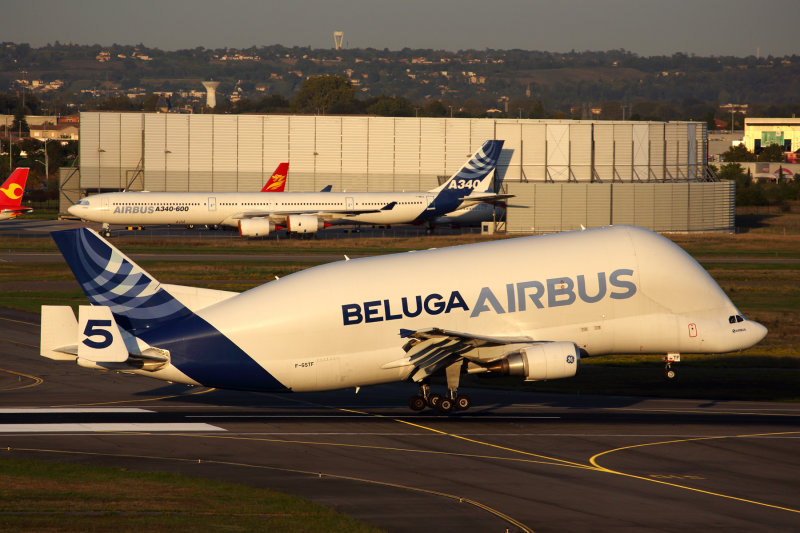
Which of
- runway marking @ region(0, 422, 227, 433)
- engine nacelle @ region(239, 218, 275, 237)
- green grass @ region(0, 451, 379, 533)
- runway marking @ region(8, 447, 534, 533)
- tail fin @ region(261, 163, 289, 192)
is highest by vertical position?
tail fin @ region(261, 163, 289, 192)

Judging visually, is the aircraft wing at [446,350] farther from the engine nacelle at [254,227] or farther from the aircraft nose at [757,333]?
the engine nacelle at [254,227]

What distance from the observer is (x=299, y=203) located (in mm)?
114188

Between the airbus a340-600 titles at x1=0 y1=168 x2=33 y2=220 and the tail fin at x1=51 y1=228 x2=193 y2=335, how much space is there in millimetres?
81416

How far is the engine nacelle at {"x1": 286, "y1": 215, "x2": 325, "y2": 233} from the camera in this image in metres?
112

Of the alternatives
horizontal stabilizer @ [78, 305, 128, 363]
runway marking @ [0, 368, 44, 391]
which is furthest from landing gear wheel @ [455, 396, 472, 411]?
runway marking @ [0, 368, 44, 391]

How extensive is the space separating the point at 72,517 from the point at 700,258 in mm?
81023

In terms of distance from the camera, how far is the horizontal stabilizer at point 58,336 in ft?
104

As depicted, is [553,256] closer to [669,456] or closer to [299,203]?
[669,456]

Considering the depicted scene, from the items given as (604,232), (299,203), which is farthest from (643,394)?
(299,203)

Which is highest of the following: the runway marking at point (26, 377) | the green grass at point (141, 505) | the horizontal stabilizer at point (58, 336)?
the horizontal stabilizer at point (58, 336)

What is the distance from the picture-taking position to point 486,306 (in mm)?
34188

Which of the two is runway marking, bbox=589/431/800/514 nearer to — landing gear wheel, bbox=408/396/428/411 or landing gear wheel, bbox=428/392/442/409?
landing gear wheel, bbox=428/392/442/409

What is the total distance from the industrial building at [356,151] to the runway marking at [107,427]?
10240cm

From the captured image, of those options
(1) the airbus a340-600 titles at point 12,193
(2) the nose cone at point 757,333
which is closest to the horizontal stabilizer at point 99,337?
(2) the nose cone at point 757,333
